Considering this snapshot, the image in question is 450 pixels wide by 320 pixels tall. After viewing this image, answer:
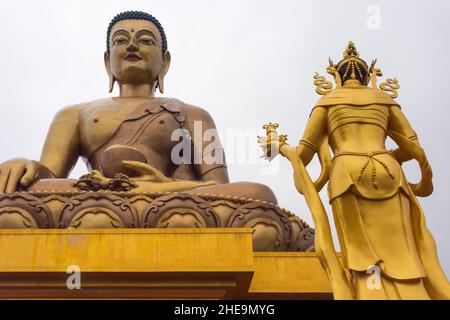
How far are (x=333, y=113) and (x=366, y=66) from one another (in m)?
0.55

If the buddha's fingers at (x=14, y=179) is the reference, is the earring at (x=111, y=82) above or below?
above

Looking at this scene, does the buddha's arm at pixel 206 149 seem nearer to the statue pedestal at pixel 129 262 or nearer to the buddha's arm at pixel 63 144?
the buddha's arm at pixel 63 144

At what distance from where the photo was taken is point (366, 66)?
569 cm

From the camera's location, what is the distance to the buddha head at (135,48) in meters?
8.96

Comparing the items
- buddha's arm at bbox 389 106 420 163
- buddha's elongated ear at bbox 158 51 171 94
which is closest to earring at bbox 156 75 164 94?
buddha's elongated ear at bbox 158 51 171 94

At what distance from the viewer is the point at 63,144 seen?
8.60 metres

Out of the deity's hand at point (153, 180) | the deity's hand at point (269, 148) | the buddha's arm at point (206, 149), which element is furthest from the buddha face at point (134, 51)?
the deity's hand at point (269, 148)

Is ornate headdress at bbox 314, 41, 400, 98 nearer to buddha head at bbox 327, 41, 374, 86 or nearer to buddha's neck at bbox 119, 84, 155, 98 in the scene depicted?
buddha head at bbox 327, 41, 374, 86

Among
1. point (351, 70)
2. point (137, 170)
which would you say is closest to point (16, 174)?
point (137, 170)

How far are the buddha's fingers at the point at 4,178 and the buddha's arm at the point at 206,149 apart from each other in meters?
2.07

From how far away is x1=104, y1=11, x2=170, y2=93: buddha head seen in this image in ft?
29.4

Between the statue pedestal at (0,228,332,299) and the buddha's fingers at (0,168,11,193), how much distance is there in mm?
1421

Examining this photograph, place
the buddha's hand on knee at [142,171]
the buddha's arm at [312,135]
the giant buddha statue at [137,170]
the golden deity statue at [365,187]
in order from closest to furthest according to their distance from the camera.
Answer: the golden deity statue at [365,187] → the buddha's arm at [312,135] → the giant buddha statue at [137,170] → the buddha's hand on knee at [142,171]

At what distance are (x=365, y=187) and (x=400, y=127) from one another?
2.09 ft
